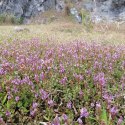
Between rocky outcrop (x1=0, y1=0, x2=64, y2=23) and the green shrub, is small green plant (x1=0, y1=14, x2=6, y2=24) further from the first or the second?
rocky outcrop (x1=0, y1=0, x2=64, y2=23)

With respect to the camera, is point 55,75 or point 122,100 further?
point 55,75

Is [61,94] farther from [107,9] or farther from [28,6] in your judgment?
[28,6]

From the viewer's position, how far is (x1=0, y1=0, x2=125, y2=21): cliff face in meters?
30.5

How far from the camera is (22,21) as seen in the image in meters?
30.8

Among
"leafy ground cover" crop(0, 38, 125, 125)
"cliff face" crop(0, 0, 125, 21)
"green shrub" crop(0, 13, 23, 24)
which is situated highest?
"leafy ground cover" crop(0, 38, 125, 125)

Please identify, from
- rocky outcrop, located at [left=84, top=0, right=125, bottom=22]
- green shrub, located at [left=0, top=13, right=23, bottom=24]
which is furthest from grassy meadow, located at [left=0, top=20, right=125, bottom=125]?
rocky outcrop, located at [left=84, top=0, right=125, bottom=22]

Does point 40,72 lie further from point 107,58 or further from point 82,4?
point 82,4

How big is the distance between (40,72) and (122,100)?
1.29 meters

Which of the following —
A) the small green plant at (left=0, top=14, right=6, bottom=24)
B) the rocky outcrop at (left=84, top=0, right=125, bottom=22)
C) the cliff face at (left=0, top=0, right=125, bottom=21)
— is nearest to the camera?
the small green plant at (left=0, top=14, right=6, bottom=24)

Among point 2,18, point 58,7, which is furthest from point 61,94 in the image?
point 58,7

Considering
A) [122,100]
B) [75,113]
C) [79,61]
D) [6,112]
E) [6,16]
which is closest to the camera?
[6,112]

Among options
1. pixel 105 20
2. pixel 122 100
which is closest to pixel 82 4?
pixel 105 20

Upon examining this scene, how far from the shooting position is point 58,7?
31.5 m

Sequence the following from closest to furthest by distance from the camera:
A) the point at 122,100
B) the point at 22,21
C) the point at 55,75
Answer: the point at 122,100, the point at 55,75, the point at 22,21
